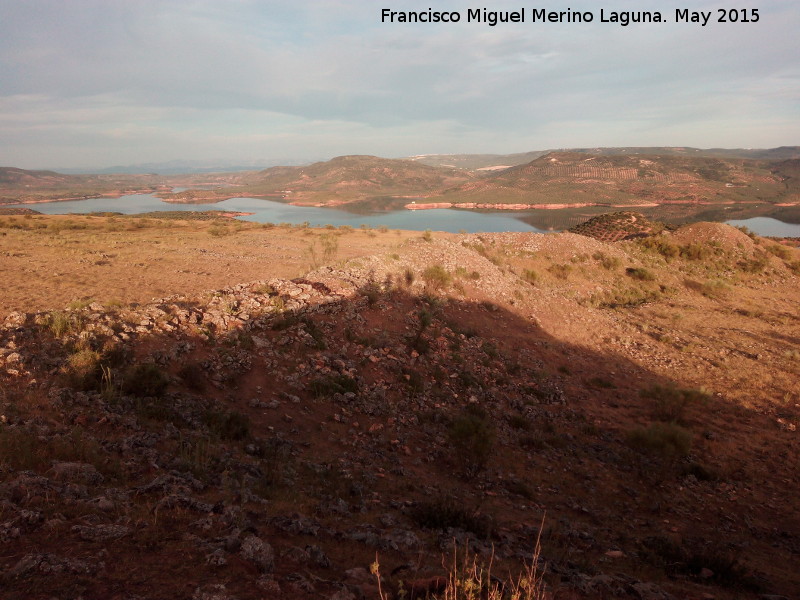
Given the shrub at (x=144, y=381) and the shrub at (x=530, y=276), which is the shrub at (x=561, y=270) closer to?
the shrub at (x=530, y=276)

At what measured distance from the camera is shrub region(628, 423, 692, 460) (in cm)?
868

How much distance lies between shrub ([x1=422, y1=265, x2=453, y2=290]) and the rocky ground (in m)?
0.67

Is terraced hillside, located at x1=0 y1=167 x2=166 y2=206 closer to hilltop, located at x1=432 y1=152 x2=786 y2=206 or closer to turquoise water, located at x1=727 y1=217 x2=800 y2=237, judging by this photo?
hilltop, located at x1=432 y1=152 x2=786 y2=206

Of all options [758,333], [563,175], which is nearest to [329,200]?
[563,175]

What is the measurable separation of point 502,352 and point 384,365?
4.95 meters

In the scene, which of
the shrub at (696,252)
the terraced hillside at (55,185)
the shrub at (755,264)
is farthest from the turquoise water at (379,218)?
the shrub at (755,264)

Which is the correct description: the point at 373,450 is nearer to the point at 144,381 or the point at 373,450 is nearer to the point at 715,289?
the point at 144,381

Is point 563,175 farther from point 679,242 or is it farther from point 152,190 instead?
point 152,190

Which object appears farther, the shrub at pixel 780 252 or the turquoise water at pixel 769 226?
the turquoise water at pixel 769 226

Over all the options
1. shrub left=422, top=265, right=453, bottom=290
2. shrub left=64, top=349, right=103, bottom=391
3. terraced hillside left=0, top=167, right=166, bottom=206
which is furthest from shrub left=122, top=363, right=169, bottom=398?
terraced hillside left=0, top=167, right=166, bottom=206

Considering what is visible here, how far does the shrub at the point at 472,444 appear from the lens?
7.27m

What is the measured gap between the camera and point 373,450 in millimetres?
7098

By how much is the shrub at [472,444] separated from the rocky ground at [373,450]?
0.06 metres

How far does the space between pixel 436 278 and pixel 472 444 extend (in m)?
10.3
